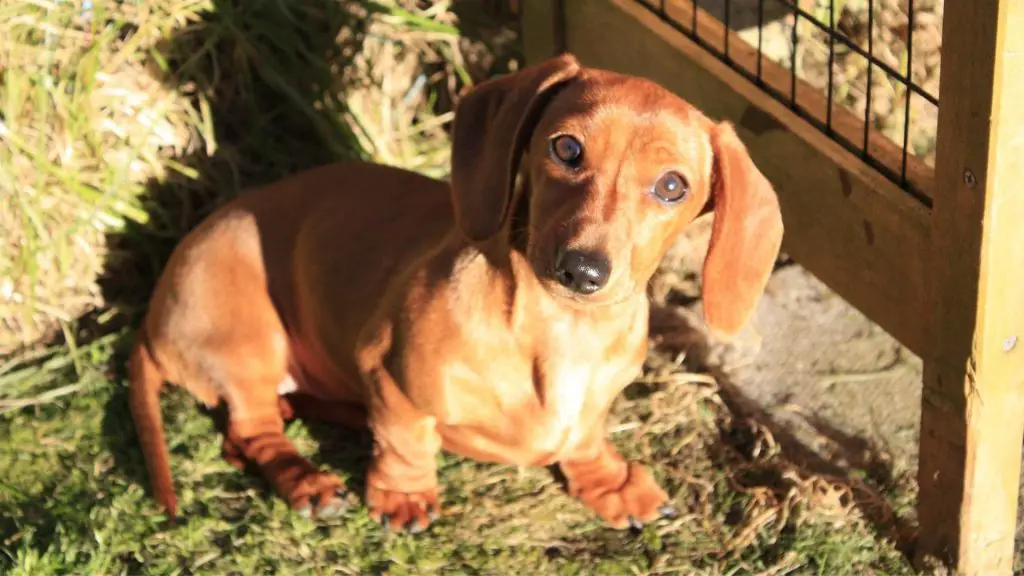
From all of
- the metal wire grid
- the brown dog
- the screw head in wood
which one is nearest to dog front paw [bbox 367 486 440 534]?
the brown dog

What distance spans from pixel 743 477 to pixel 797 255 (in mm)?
569

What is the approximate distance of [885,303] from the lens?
2.72 metres

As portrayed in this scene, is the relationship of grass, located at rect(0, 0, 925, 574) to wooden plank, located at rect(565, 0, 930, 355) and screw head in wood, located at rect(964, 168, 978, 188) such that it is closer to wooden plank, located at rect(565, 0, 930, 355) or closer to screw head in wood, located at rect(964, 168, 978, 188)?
wooden plank, located at rect(565, 0, 930, 355)

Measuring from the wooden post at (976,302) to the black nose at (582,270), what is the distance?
677mm

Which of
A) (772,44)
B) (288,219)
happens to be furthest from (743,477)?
(772,44)

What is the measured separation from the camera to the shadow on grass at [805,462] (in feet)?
9.78

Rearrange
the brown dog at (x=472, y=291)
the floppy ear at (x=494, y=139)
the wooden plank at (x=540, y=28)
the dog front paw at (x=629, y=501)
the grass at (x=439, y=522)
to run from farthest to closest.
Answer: the wooden plank at (x=540, y=28), the dog front paw at (x=629, y=501), the grass at (x=439, y=522), the floppy ear at (x=494, y=139), the brown dog at (x=472, y=291)

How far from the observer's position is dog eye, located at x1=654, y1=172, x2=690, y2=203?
7.52 ft

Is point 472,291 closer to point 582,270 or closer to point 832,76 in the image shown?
point 582,270

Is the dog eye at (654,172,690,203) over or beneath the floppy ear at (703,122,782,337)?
over

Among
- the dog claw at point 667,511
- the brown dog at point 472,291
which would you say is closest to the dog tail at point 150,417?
the brown dog at point 472,291

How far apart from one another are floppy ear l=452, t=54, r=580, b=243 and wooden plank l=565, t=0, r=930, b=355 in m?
0.64

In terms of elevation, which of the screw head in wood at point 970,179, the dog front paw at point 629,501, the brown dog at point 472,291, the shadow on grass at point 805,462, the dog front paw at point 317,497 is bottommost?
the shadow on grass at point 805,462

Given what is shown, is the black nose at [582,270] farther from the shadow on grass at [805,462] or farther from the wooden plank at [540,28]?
the wooden plank at [540,28]
